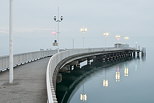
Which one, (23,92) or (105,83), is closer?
(23,92)

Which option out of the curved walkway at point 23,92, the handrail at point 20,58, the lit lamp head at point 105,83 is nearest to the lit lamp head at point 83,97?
the handrail at point 20,58

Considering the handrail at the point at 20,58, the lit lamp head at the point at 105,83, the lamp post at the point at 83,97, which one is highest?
the handrail at the point at 20,58

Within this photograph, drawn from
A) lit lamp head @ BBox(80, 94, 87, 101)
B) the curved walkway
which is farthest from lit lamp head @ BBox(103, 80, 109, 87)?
the curved walkway

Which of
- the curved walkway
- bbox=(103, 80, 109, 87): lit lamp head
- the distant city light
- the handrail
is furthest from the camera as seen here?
bbox=(103, 80, 109, 87): lit lamp head

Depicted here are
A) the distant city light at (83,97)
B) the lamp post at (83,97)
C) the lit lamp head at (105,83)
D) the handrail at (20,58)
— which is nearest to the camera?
the handrail at (20,58)

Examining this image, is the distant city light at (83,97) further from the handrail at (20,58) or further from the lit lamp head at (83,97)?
the handrail at (20,58)

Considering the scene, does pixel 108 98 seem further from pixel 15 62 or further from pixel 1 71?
pixel 1 71

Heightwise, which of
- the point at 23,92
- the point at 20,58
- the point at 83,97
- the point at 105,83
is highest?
the point at 20,58

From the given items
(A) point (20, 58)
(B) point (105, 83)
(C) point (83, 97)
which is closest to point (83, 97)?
(C) point (83, 97)

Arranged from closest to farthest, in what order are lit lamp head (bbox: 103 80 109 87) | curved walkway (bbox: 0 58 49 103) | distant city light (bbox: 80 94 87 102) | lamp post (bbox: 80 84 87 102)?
1. curved walkway (bbox: 0 58 49 103)
2. lamp post (bbox: 80 84 87 102)
3. distant city light (bbox: 80 94 87 102)
4. lit lamp head (bbox: 103 80 109 87)

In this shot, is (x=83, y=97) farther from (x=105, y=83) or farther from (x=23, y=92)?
(x=23, y=92)

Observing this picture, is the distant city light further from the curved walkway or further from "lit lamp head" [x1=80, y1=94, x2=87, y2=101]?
the curved walkway

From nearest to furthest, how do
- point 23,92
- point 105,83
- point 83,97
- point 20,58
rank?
point 23,92 → point 20,58 → point 83,97 → point 105,83

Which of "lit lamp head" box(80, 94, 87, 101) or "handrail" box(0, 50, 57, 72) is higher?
"handrail" box(0, 50, 57, 72)
